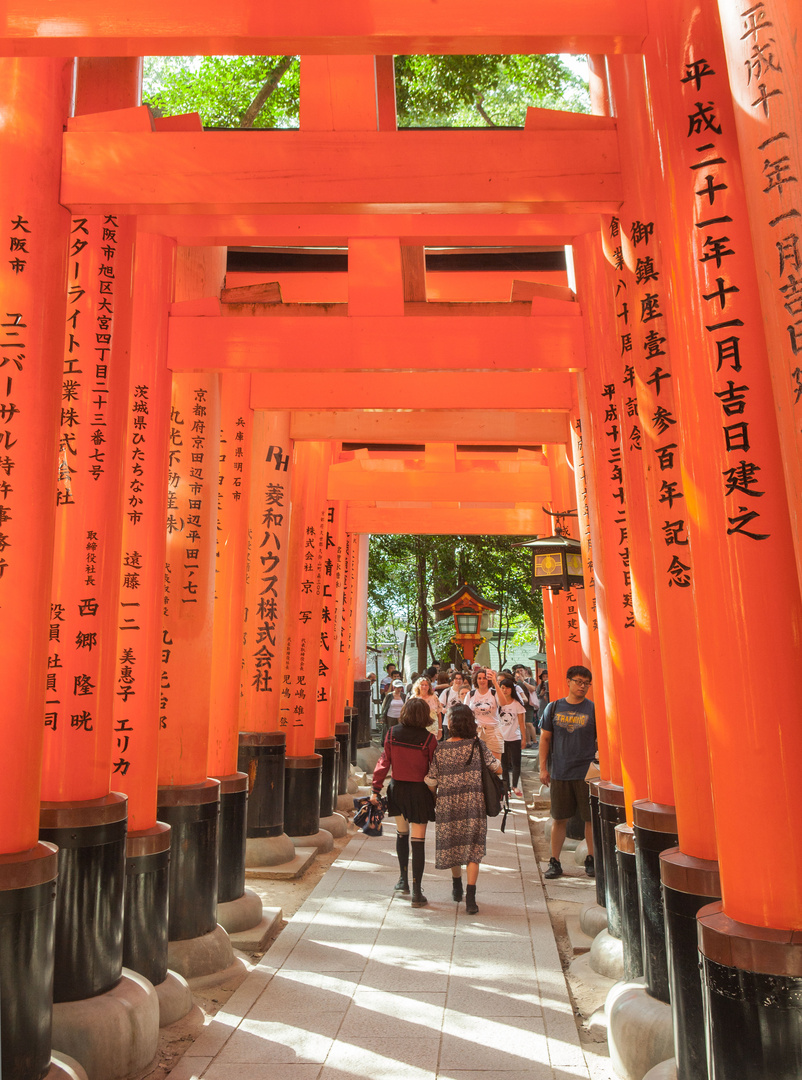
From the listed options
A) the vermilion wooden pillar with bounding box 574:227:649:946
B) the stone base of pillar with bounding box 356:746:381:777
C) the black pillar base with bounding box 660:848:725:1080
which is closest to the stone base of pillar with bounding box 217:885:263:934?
the vermilion wooden pillar with bounding box 574:227:649:946

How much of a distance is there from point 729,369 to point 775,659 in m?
0.82

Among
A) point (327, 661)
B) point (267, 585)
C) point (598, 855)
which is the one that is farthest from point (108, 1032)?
point (327, 661)

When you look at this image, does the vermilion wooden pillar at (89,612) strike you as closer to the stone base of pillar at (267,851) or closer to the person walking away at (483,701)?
the stone base of pillar at (267,851)

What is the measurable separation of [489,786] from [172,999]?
105 inches

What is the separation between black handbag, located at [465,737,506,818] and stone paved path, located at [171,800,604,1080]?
71cm

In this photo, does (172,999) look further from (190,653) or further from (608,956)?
(608,956)

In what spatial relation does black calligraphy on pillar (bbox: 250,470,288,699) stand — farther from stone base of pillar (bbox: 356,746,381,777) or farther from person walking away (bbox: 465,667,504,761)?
stone base of pillar (bbox: 356,746,381,777)

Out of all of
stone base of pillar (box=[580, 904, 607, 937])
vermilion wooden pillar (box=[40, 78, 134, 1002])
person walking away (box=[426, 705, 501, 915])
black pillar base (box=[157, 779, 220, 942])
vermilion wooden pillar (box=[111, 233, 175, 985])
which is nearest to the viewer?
vermilion wooden pillar (box=[40, 78, 134, 1002])

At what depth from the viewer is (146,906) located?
4.56m

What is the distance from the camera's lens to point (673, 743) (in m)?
3.36

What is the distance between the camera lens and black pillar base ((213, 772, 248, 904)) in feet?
19.7

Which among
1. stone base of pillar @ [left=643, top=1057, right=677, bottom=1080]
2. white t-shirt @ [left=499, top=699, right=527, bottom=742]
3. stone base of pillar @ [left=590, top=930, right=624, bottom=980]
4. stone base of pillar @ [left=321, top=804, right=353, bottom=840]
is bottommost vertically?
stone base of pillar @ [left=590, top=930, right=624, bottom=980]

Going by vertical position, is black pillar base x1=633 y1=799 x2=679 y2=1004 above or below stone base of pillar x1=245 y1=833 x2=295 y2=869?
above

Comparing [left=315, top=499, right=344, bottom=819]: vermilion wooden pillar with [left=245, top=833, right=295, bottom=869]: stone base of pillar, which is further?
[left=315, top=499, right=344, bottom=819]: vermilion wooden pillar
